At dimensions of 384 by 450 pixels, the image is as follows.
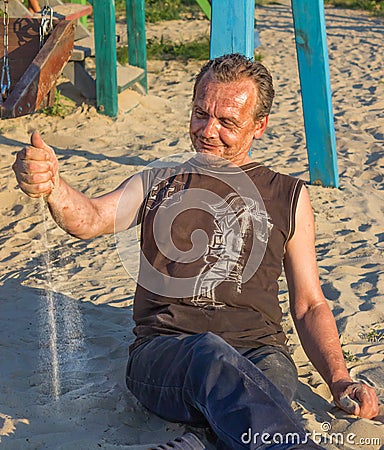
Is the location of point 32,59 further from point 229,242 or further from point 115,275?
point 229,242

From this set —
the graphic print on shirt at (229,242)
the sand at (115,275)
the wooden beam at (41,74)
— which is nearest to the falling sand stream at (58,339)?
the sand at (115,275)

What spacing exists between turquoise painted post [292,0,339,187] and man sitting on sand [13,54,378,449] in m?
2.38

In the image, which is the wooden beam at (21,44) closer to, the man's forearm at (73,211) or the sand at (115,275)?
the sand at (115,275)

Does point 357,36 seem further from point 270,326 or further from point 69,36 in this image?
point 270,326

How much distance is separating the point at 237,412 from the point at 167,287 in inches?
21.5

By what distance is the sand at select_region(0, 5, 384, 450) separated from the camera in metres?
2.51

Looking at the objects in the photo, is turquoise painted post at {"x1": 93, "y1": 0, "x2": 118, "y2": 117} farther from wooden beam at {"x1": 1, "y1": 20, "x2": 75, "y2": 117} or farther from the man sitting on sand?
the man sitting on sand

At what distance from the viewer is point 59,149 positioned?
599 centimetres

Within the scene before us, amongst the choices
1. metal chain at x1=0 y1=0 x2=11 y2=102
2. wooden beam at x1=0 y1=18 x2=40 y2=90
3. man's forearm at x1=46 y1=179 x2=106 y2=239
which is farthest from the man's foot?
wooden beam at x1=0 y1=18 x2=40 y2=90

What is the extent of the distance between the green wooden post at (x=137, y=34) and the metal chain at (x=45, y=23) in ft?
9.09

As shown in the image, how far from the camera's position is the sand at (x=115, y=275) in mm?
2512

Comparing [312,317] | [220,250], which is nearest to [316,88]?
[312,317]

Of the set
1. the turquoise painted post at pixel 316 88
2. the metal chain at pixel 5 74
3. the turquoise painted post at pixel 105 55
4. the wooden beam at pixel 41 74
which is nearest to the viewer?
the wooden beam at pixel 41 74

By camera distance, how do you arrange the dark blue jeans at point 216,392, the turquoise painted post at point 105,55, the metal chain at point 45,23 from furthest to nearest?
the turquoise painted post at point 105,55 → the metal chain at point 45,23 → the dark blue jeans at point 216,392
